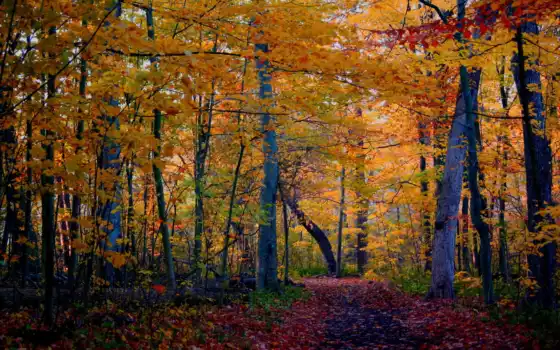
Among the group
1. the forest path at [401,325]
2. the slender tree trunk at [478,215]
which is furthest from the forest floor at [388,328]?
the slender tree trunk at [478,215]

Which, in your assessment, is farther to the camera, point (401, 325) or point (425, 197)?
point (425, 197)

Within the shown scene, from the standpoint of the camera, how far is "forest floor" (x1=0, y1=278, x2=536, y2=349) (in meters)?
4.74

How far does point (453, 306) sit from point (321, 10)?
22.5 ft

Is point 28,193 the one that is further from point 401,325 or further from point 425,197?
point 425,197

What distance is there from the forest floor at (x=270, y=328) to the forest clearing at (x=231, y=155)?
0.04m

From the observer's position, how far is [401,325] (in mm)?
8391

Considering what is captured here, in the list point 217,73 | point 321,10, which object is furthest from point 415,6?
point 217,73

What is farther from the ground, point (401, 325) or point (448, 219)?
point (448, 219)

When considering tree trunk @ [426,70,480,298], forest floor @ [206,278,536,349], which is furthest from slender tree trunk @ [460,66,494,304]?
tree trunk @ [426,70,480,298]

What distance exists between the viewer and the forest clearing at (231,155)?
3.85 metres

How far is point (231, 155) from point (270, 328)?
5.30 m

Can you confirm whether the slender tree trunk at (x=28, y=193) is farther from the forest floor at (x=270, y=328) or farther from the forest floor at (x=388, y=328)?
the forest floor at (x=388, y=328)

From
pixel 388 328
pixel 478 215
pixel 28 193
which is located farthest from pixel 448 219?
pixel 28 193

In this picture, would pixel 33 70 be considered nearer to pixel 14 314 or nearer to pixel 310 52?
pixel 310 52
